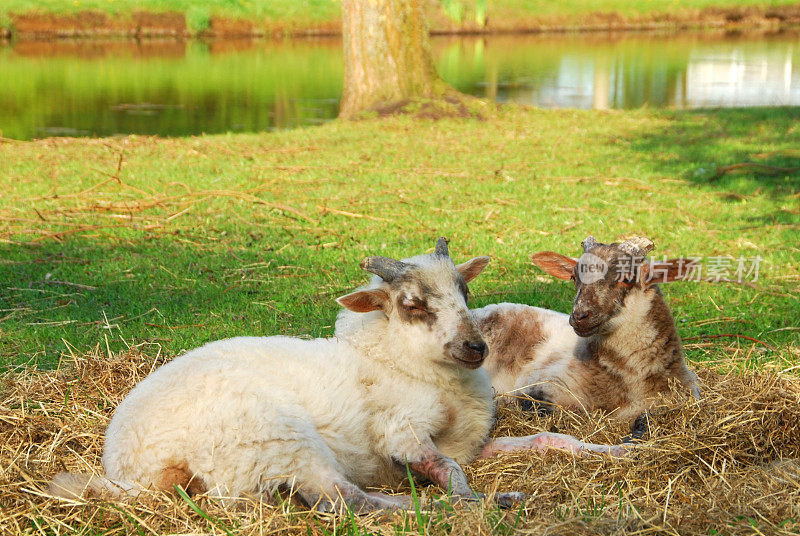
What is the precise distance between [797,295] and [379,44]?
11.7m

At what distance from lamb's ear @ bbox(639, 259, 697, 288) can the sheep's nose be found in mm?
1379

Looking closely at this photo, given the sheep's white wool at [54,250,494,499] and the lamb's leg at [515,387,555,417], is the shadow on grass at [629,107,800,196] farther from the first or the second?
the sheep's white wool at [54,250,494,499]

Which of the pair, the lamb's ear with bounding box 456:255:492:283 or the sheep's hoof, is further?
the lamb's ear with bounding box 456:255:492:283

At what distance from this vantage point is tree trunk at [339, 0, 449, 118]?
17.0 meters

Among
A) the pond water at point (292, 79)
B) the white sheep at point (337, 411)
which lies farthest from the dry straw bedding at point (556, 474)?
the pond water at point (292, 79)

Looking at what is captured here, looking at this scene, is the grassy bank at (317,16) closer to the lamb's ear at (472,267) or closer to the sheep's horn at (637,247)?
the sheep's horn at (637,247)

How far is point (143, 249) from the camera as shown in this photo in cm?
902

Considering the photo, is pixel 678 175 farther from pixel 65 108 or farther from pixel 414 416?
pixel 65 108

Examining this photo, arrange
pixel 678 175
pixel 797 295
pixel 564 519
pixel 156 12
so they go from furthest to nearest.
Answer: pixel 156 12, pixel 678 175, pixel 797 295, pixel 564 519

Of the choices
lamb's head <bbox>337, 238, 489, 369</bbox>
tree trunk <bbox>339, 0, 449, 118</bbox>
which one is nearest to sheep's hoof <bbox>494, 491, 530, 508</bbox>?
lamb's head <bbox>337, 238, 489, 369</bbox>

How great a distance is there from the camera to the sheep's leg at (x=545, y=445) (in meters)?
4.46

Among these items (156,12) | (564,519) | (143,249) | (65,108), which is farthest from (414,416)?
(156,12)

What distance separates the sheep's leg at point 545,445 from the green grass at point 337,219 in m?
2.00

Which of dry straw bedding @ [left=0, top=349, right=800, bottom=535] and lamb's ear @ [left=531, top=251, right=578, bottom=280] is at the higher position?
lamb's ear @ [left=531, top=251, right=578, bottom=280]
